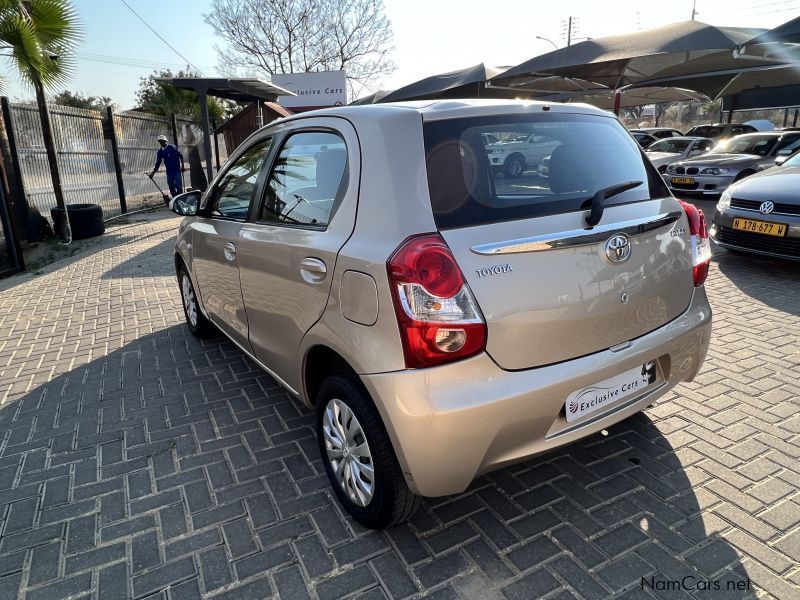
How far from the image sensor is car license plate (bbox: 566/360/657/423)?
2.13m

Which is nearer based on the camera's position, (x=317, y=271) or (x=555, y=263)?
(x=555, y=263)

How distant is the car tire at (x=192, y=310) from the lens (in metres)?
4.46

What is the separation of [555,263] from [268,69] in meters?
43.0

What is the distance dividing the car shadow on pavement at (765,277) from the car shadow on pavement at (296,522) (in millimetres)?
3151

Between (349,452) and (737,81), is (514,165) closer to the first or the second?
(349,452)

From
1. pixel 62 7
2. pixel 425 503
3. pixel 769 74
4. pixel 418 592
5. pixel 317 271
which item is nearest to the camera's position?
pixel 418 592

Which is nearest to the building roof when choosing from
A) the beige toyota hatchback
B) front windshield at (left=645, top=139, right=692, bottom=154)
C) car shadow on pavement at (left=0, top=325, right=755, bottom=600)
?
car shadow on pavement at (left=0, top=325, right=755, bottom=600)

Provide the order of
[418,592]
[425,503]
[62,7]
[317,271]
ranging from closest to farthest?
[418,592]
[317,271]
[425,503]
[62,7]

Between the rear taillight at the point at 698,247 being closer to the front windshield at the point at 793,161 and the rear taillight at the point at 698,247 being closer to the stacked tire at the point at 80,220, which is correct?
the front windshield at the point at 793,161

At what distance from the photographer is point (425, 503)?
8.18 ft

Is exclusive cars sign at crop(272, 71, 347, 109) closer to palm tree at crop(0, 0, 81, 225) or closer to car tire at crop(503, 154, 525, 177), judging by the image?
palm tree at crop(0, 0, 81, 225)

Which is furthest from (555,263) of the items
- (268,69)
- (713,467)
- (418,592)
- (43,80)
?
(268,69)

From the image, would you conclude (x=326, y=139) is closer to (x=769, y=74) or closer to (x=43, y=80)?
(x=43, y=80)

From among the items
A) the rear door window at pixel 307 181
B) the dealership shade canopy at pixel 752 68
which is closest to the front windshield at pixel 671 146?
the dealership shade canopy at pixel 752 68
